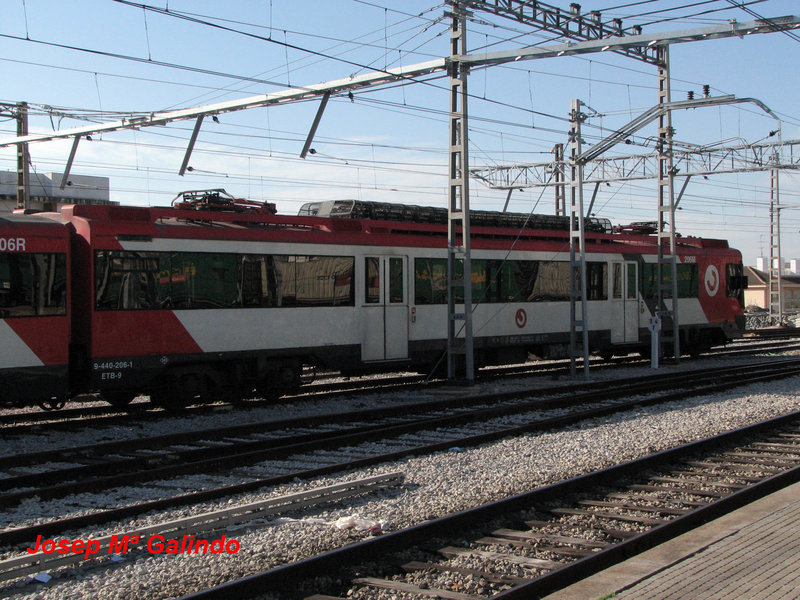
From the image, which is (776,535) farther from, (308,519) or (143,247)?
(143,247)

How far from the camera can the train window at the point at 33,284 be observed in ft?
39.7

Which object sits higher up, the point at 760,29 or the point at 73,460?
the point at 760,29

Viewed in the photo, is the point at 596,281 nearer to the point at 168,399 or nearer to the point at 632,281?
the point at 632,281

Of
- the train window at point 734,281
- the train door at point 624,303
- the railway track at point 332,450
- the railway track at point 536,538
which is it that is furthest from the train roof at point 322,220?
the railway track at point 536,538

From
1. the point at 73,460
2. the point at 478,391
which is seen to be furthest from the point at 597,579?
the point at 478,391

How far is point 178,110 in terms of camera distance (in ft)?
62.2

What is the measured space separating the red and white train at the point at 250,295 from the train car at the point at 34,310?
0.02 meters

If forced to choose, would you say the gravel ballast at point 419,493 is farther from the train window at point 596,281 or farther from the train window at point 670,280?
the train window at point 670,280

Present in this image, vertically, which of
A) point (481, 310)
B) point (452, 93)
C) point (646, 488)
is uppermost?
point (452, 93)

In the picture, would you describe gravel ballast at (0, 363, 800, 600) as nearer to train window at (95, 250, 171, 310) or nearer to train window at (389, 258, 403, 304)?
train window at (389, 258, 403, 304)

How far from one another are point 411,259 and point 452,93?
3.44 meters

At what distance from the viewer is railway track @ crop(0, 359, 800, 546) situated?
7918 millimetres

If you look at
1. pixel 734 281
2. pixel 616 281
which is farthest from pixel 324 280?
pixel 734 281

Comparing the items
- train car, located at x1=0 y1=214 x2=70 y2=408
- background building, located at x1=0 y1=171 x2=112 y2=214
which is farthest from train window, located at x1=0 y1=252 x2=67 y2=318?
background building, located at x1=0 y1=171 x2=112 y2=214
